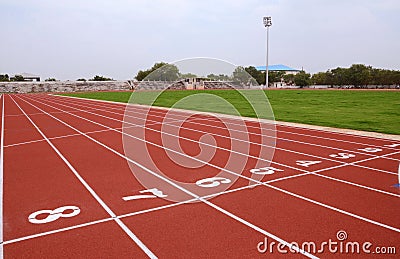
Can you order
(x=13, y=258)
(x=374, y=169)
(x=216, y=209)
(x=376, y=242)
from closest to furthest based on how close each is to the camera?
(x=13, y=258) < (x=376, y=242) < (x=216, y=209) < (x=374, y=169)

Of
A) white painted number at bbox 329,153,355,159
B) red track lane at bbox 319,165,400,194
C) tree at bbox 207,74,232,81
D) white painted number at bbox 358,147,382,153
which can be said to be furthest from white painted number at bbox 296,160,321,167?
tree at bbox 207,74,232,81

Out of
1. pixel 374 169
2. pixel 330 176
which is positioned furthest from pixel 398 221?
pixel 374 169

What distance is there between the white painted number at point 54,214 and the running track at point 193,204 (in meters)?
0.01

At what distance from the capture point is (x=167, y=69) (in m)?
6.07

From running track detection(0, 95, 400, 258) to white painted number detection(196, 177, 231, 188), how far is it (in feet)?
0.52

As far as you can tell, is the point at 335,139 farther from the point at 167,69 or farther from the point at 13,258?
the point at 13,258

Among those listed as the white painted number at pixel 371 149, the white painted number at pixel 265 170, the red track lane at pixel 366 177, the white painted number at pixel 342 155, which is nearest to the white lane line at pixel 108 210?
the white painted number at pixel 265 170

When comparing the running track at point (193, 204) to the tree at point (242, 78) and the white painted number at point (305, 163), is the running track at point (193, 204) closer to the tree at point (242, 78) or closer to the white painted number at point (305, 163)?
the white painted number at point (305, 163)

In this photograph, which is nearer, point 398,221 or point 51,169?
point 398,221

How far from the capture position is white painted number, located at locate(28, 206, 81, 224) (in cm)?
387

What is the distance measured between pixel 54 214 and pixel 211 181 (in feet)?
7.16

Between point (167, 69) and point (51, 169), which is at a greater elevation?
point (167, 69)

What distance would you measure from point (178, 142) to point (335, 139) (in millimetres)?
3697

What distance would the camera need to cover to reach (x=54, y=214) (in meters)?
4.04
